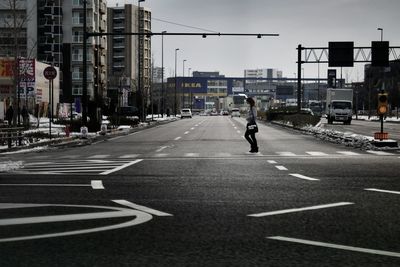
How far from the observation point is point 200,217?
7.82 meters

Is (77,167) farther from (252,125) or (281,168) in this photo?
(252,125)

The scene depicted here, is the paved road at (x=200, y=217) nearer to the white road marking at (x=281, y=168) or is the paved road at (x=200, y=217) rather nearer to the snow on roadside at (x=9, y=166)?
the white road marking at (x=281, y=168)

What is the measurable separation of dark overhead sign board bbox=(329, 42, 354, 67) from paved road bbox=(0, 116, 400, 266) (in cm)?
3723

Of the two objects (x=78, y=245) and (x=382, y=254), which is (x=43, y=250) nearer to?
(x=78, y=245)

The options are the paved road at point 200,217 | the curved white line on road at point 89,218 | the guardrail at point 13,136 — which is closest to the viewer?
the paved road at point 200,217

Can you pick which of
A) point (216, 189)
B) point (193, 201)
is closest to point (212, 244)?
point (193, 201)

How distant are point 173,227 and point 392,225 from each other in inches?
103

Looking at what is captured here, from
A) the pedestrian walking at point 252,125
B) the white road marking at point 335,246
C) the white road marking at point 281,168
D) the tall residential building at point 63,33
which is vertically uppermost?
the tall residential building at point 63,33

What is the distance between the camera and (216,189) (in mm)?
10695

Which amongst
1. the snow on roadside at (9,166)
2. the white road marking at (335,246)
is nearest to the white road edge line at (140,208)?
the white road marking at (335,246)

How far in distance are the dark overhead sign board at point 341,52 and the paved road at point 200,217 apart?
37232 millimetres

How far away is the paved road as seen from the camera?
5734mm

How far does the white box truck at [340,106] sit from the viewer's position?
60.1 metres

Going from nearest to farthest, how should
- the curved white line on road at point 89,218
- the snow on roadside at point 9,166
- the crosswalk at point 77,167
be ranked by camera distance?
the curved white line on road at point 89,218
the crosswalk at point 77,167
the snow on roadside at point 9,166
